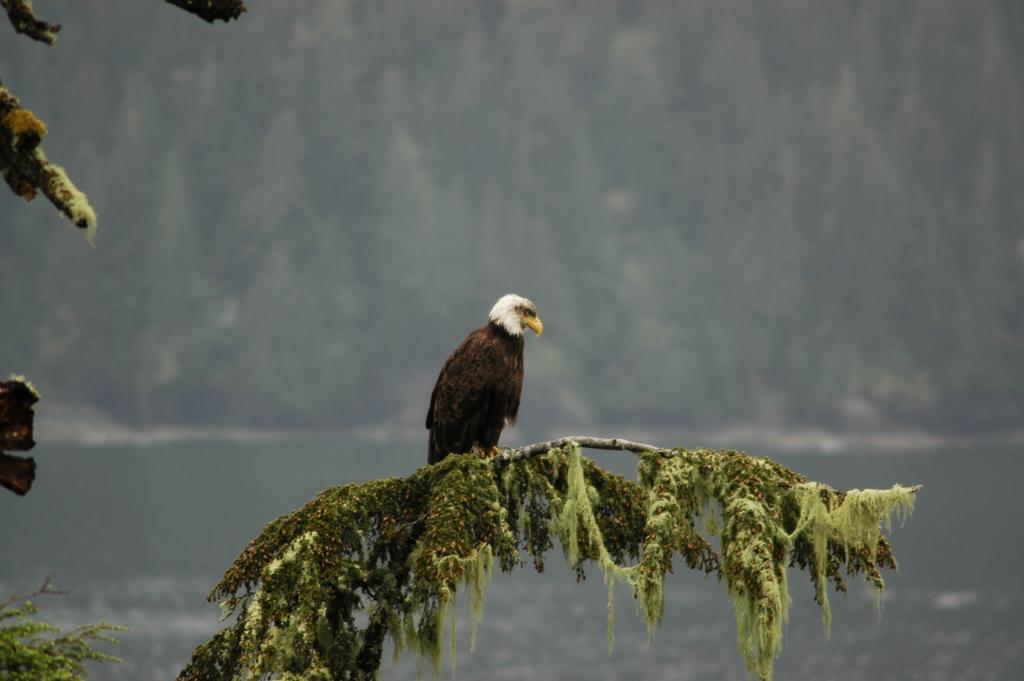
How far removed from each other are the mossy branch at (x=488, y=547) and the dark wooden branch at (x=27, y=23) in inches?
89.8

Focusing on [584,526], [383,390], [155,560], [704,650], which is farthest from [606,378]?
[584,526]

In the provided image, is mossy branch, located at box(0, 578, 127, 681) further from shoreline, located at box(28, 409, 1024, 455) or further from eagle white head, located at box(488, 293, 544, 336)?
shoreline, located at box(28, 409, 1024, 455)

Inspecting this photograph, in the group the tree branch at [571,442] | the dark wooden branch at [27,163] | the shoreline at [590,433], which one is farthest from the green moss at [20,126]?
the shoreline at [590,433]

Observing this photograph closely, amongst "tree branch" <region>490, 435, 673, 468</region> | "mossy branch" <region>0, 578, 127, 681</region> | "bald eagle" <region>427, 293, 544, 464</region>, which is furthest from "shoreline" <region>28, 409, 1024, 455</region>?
"mossy branch" <region>0, 578, 127, 681</region>

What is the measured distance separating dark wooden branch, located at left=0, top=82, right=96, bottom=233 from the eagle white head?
5.85 metres

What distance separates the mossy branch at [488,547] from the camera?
19.1 ft

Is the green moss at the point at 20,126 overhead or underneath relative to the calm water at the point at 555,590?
underneath

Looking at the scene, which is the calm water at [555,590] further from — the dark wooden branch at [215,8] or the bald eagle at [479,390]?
the dark wooden branch at [215,8]

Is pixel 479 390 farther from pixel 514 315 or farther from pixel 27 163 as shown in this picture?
pixel 27 163

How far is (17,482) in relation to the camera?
176 inches

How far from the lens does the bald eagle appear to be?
10117mm

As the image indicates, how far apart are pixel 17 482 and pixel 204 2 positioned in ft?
5.67

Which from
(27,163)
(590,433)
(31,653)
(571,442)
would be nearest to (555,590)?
(571,442)

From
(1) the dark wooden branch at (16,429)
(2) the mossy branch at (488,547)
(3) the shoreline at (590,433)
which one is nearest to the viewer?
(1) the dark wooden branch at (16,429)
